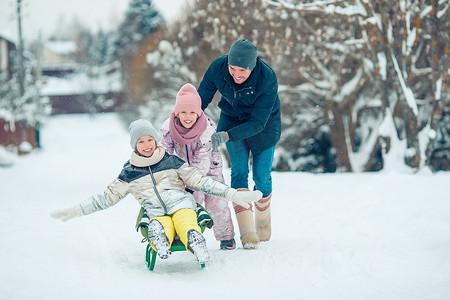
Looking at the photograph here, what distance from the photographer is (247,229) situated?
4203 mm

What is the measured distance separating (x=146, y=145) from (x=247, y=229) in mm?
1118

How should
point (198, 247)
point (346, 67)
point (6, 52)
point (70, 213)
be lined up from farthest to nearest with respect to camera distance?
point (6, 52), point (346, 67), point (70, 213), point (198, 247)

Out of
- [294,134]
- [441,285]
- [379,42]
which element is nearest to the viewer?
Answer: [441,285]

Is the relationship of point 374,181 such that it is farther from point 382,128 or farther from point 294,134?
point 294,134

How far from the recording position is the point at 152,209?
3.67 m

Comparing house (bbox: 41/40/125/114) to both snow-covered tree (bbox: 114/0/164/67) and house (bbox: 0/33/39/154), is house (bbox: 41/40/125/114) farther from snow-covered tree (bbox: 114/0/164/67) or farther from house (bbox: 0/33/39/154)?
house (bbox: 0/33/39/154)

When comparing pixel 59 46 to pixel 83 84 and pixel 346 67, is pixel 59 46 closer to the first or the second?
pixel 83 84

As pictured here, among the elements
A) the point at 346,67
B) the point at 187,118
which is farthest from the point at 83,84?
the point at 187,118

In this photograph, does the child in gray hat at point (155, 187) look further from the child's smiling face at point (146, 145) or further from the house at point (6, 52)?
the house at point (6, 52)

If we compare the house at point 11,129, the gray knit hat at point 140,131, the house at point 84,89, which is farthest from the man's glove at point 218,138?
the house at point 84,89

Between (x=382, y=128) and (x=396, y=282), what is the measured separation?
6.04m

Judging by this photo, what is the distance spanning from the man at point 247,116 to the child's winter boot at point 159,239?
0.83 meters

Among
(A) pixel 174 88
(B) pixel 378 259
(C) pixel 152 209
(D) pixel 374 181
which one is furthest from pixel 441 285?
(A) pixel 174 88

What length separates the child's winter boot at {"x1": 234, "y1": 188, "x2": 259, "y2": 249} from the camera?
164 inches
